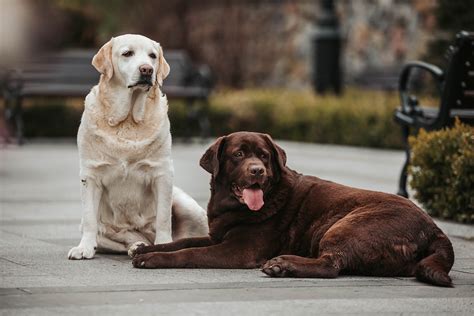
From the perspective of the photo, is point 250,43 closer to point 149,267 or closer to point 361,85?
point 361,85

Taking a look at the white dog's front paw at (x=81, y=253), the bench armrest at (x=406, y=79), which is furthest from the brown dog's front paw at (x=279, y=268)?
the bench armrest at (x=406, y=79)

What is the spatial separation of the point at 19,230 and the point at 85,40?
21082 millimetres

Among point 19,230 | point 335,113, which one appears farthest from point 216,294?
point 335,113

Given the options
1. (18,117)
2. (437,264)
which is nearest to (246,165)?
(437,264)

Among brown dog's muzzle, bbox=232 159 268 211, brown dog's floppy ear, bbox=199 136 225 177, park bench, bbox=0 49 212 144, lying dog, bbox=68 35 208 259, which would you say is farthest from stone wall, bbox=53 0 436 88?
brown dog's muzzle, bbox=232 159 268 211

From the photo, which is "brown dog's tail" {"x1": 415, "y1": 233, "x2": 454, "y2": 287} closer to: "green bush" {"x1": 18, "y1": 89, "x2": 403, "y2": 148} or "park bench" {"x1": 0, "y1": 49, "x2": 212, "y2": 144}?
"green bush" {"x1": 18, "y1": 89, "x2": 403, "y2": 148}

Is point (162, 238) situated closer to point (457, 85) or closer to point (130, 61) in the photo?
point (130, 61)

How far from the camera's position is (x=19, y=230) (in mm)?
8695

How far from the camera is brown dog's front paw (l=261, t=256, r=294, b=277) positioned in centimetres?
630

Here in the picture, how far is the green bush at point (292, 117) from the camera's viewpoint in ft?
54.0

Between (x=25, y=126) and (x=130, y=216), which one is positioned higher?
(x=130, y=216)

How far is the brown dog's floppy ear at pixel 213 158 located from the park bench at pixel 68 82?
11301 mm

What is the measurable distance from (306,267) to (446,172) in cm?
310

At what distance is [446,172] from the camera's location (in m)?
9.05
